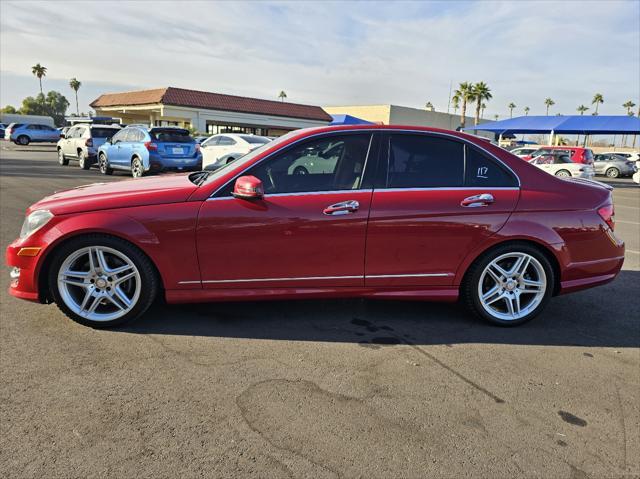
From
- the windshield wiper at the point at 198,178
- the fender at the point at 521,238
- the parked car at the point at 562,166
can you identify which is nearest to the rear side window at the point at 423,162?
the fender at the point at 521,238

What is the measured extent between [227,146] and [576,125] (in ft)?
81.9

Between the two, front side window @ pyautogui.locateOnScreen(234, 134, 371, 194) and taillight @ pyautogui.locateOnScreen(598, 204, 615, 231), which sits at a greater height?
front side window @ pyautogui.locateOnScreen(234, 134, 371, 194)

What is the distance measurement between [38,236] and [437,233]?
10.0 feet

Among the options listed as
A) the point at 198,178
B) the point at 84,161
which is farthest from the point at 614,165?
the point at 198,178

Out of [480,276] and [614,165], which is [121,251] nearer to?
[480,276]

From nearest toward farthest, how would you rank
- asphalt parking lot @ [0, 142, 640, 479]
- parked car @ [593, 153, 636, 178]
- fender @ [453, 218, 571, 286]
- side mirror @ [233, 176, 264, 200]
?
asphalt parking lot @ [0, 142, 640, 479] → side mirror @ [233, 176, 264, 200] → fender @ [453, 218, 571, 286] → parked car @ [593, 153, 636, 178]

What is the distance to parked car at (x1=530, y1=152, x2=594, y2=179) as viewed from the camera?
784 inches

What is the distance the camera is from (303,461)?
2291 millimetres

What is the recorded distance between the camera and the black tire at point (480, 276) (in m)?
3.90

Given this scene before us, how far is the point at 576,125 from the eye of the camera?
30188mm

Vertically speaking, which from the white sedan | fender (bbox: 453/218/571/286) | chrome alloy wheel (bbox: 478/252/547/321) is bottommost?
chrome alloy wheel (bbox: 478/252/547/321)

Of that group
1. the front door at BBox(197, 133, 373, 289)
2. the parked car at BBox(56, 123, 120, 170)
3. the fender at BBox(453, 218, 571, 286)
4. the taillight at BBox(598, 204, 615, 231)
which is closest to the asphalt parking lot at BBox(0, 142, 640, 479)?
the front door at BBox(197, 133, 373, 289)

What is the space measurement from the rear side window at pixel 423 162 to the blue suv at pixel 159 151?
35.5ft

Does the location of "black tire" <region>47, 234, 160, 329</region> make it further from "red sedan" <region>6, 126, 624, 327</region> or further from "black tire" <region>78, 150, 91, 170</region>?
"black tire" <region>78, 150, 91, 170</region>
